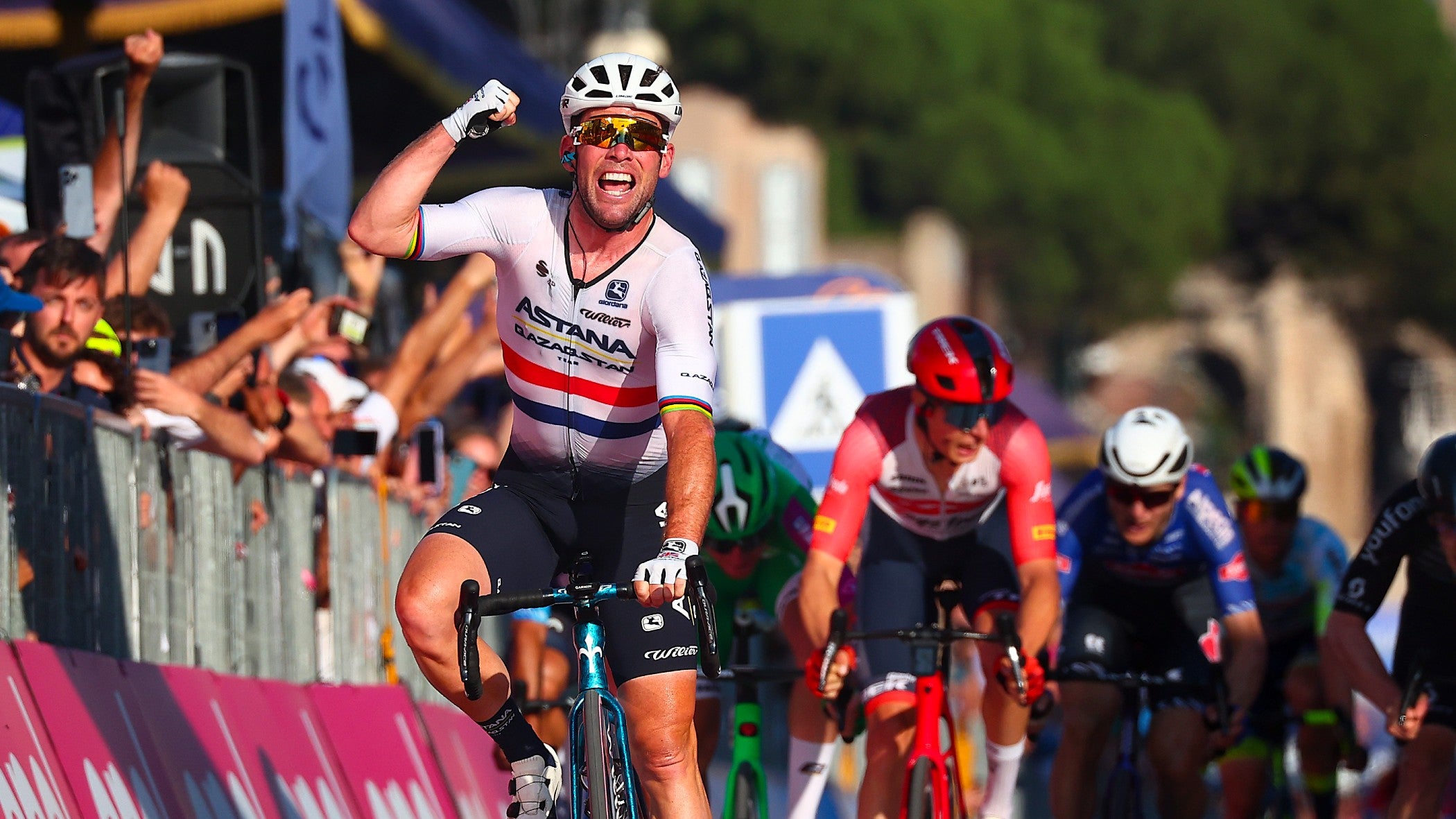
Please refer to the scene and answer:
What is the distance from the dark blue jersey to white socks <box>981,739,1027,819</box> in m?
1.07

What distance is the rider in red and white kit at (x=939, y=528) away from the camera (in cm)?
780

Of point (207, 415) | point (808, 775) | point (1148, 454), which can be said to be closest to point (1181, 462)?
point (1148, 454)

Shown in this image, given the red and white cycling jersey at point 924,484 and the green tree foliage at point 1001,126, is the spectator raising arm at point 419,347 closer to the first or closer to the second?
the red and white cycling jersey at point 924,484

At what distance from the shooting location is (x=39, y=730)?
224 inches

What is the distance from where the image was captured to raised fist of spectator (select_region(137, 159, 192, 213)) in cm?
871

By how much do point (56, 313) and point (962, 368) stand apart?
115 inches

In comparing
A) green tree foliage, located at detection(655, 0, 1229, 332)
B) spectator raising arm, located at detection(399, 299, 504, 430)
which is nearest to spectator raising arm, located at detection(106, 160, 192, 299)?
spectator raising arm, located at detection(399, 299, 504, 430)

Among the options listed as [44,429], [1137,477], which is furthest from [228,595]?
[1137,477]

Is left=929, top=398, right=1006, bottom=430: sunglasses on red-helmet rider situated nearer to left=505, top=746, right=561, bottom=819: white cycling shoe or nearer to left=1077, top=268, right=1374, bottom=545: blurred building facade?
left=505, top=746, right=561, bottom=819: white cycling shoe

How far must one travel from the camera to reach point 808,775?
28.5ft

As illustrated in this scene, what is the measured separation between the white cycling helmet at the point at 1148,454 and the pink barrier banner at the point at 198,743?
3.51 m

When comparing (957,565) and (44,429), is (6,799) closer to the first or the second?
(44,429)

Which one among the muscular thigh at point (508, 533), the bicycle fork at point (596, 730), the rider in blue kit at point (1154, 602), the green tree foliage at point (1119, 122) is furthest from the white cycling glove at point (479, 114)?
the green tree foliage at point (1119, 122)

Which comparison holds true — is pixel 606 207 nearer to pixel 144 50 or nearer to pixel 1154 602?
pixel 144 50
